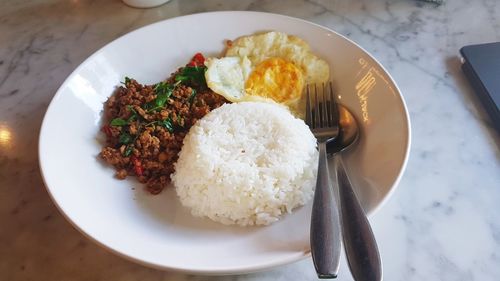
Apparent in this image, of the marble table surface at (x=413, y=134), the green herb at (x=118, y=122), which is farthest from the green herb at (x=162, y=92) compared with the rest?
the marble table surface at (x=413, y=134)

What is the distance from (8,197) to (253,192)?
2.33 feet

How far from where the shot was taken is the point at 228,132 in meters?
1.27

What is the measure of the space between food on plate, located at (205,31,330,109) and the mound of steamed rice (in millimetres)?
124

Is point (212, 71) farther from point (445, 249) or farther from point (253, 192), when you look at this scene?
point (445, 249)

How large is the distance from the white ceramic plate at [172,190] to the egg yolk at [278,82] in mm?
111

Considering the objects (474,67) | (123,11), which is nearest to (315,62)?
(474,67)

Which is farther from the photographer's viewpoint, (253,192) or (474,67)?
(474,67)

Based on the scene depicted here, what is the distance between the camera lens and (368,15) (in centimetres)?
187

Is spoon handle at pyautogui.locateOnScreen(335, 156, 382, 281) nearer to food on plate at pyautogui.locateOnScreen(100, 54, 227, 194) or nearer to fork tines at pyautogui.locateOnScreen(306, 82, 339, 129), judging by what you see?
fork tines at pyautogui.locateOnScreen(306, 82, 339, 129)

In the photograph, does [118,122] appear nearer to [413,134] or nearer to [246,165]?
[246,165]

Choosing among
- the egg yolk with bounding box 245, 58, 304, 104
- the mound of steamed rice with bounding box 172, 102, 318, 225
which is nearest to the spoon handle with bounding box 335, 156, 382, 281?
the mound of steamed rice with bounding box 172, 102, 318, 225

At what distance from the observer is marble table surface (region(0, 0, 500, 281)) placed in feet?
3.65

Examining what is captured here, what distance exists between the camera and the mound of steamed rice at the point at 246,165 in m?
1.12

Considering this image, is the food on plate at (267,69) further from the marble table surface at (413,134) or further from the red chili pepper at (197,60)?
the marble table surface at (413,134)
